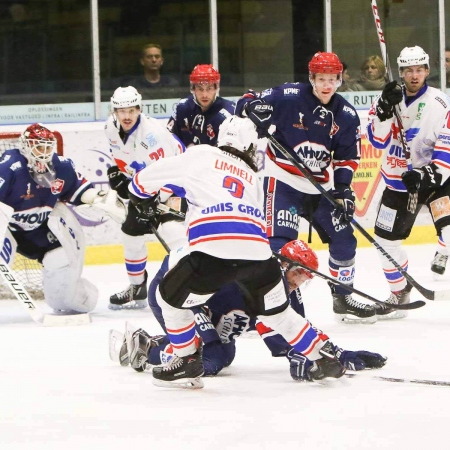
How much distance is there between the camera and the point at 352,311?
204 inches

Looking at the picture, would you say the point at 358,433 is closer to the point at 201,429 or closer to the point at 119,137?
the point at 201,429

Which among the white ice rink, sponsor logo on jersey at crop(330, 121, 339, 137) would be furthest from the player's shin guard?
sponsor logo on jersey at crop(330, 121, 339, 137)

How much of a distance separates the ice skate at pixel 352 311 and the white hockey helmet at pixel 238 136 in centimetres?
164

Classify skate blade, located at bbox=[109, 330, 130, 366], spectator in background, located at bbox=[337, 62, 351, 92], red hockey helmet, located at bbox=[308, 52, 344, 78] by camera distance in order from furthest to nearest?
spectator in background, located at bbox=[337, 62, 351, 92]
red hockey helmet, located at bbox=[308, 52, 344, 78]
skate blade, located at bbox=[109, 330, 130, 366]

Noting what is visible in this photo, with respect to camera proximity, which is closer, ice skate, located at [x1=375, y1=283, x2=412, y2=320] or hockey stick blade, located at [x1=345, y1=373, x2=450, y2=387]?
hockey stick blade, located at [x1=345, y1=373, x2=450, y2=387]

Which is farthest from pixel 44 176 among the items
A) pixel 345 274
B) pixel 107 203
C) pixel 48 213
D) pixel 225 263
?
pixel 225 263

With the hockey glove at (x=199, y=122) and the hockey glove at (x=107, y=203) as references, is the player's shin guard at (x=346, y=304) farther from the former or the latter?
the hockey glove at (x=199, y=122)

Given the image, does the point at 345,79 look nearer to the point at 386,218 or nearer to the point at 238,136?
the point at 386,218

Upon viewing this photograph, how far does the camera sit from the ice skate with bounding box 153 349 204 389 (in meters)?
3.66

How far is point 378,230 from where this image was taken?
5375 mm

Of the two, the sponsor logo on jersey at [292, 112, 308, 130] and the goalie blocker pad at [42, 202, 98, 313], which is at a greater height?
the sponsor logo on jersey at [292, 112, 308, 130]

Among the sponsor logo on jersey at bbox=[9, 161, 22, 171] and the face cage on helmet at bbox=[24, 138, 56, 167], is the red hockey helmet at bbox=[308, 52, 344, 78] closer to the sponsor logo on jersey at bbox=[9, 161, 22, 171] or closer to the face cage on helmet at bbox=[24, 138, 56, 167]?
the face cage on helmet at bbox=[24, 138, 56, 167]

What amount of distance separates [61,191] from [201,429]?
2.48 m

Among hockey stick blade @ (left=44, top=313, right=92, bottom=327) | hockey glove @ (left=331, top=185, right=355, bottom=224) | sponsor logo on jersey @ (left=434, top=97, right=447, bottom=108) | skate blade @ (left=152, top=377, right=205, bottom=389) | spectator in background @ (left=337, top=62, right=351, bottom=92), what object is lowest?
skate blade @ (left=152, top=377, right=205, bottom=389)
